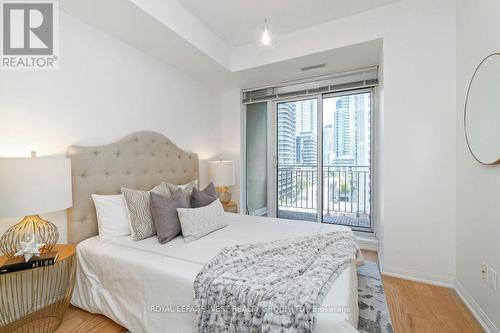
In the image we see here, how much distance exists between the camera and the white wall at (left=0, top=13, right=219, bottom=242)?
5.61 ft

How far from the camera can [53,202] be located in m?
1.51

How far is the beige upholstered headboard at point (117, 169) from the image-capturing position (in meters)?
1.91

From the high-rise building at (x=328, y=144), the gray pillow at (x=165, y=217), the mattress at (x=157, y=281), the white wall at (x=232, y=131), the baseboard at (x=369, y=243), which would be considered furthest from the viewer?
the white wall at (x=232, y=131)

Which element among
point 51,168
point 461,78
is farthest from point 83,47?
point 461,78

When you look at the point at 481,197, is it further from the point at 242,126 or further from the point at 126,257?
the point at 242,126

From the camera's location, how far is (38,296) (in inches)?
68.1

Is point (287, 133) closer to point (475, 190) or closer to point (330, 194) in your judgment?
point (330, 194)

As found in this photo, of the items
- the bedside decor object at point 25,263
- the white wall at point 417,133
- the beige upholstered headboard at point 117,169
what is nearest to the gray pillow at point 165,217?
the beige upholstered headboard at point 117,169

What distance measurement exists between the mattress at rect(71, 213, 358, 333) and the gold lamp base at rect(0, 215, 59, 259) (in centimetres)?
23

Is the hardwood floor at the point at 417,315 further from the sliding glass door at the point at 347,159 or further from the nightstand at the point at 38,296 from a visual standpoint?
the sliding glass door at the point at 347,159

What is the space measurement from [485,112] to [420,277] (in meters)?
1.56

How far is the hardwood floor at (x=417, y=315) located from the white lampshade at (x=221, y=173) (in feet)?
6.46

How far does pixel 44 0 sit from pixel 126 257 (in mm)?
2076

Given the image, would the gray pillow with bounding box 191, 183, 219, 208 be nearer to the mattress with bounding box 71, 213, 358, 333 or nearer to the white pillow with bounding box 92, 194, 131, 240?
the mattress with bounding box 71, 213, 358, 333
